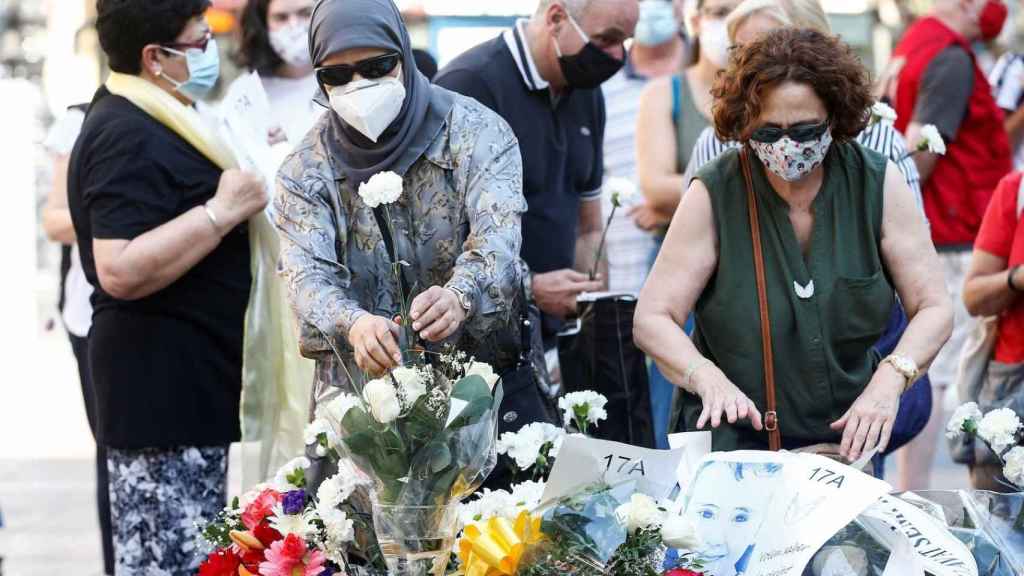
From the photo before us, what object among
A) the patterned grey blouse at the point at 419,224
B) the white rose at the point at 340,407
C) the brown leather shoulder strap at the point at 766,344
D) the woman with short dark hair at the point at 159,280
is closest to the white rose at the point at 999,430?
the brown leather shoulder strap at the point at 766,344

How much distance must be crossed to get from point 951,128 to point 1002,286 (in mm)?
1609

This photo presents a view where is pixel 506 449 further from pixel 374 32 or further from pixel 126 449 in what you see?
pixel 126 449

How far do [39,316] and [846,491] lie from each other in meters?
14.9

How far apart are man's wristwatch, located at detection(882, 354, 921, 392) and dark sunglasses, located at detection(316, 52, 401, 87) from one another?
1243 millimetres

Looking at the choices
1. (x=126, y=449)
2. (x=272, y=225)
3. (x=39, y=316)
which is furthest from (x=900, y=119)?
(x=39, y=316)

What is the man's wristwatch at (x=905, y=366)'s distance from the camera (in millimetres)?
3506

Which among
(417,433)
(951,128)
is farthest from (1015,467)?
(951,128)

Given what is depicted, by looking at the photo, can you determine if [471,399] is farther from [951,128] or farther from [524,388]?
[951,128]

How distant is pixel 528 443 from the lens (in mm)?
3373

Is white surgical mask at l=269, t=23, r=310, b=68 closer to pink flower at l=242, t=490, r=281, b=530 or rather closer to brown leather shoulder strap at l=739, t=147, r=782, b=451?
brown leather shoulder strap at l=739, t=147, r=782, b=451

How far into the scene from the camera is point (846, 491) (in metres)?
2.85

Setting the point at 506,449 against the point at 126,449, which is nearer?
the point at 506,449

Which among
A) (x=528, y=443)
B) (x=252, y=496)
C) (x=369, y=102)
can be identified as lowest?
(x=252, y=496)

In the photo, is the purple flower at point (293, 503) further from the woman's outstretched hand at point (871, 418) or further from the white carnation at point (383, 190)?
the woman's outstretched hand at point (871, 418)
